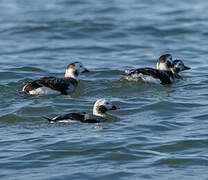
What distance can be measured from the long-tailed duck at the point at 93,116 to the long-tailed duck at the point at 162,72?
305 cm

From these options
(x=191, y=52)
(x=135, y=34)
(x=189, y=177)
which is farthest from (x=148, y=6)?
(x=189, y=177)

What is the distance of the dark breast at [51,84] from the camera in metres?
13.8

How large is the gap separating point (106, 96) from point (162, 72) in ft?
6.72

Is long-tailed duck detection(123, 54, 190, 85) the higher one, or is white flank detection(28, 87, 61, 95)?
long-tailed duck detection(123, 54, 190, 85)

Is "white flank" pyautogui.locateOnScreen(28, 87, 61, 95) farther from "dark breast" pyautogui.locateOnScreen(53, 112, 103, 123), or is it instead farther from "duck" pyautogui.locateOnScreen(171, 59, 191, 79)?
"duck" pyautogui.locateOnScreen(171, 59, 191, 79)

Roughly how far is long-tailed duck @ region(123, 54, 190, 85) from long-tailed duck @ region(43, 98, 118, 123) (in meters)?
3.05

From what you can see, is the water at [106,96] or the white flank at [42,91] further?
the white flank at [42,91]

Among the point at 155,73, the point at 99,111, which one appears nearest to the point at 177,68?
the point at 155,73

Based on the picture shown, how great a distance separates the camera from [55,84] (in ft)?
46.2

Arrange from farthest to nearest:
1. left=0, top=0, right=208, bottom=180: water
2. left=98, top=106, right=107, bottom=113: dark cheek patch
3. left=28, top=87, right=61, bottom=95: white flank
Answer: left=28, top=87, right=61, bottom=95: white flank
left=98, top=106, right=107, bottom=113: dark cheek patch
left=0, top=0, right=208, bottom=180: water

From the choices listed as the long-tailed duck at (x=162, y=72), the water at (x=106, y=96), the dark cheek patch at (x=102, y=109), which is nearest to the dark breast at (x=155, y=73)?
the long-tailed duck at (x=162, y=72)

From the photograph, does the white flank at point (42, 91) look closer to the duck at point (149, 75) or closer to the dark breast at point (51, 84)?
the dark breast at point (51, 84)

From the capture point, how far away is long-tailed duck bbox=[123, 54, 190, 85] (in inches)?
593

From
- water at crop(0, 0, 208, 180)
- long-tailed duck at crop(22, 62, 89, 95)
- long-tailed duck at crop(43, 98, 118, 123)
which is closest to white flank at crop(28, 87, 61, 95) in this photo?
long-tailed duck at crop(22, 62, 89, 95)
